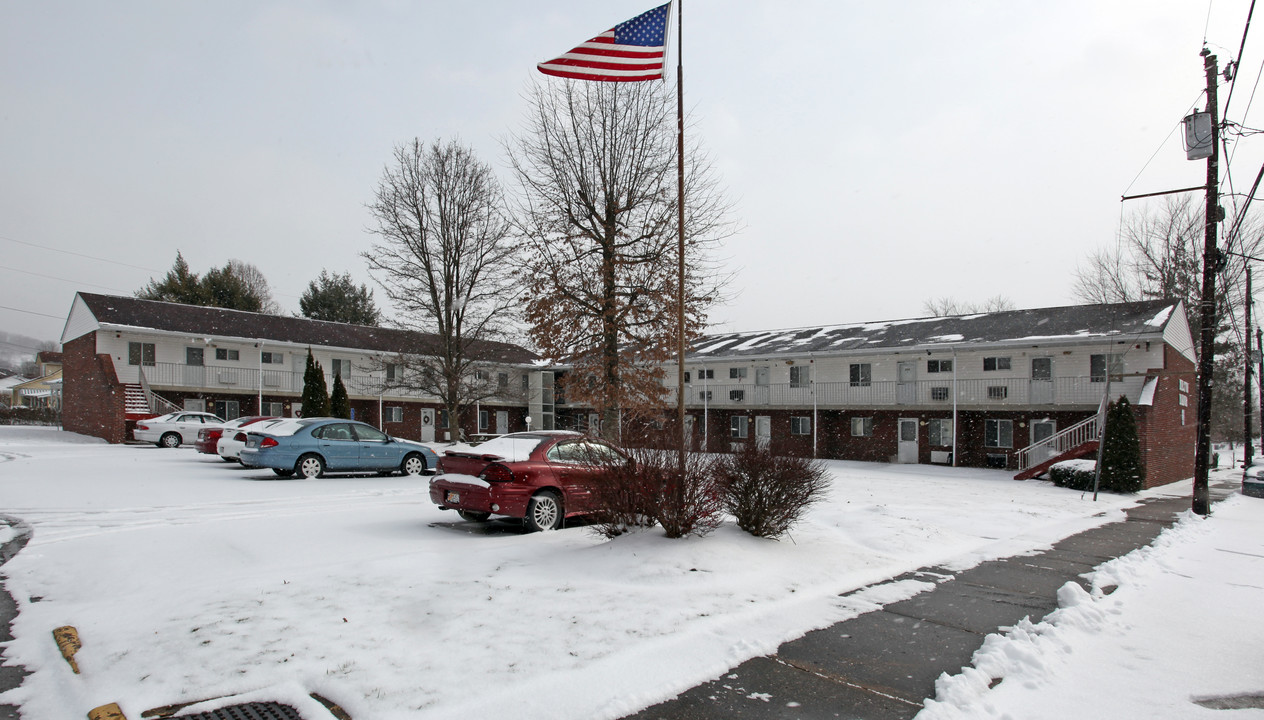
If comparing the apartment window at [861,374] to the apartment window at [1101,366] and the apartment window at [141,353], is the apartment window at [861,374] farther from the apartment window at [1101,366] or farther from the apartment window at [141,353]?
the apartment window at [141,353]

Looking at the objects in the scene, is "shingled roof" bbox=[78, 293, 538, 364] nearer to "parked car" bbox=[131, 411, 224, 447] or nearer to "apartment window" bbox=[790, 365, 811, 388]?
"parked car" bbox=[131, 411, 224, 447]

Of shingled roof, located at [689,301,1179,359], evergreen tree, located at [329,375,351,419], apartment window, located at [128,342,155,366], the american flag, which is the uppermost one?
the american flag

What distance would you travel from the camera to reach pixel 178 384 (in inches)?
1216

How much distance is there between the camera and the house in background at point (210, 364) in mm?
29156

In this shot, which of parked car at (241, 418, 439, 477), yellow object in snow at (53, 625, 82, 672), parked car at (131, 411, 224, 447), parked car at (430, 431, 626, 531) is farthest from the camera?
parked car at (131, 411, 224, 447)

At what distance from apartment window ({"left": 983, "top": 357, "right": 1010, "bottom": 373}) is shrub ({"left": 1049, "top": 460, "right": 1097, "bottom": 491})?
7458mm

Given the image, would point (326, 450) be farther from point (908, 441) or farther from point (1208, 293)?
point (908, 441)

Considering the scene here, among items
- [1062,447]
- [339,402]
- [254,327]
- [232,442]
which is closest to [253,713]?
[232,442]

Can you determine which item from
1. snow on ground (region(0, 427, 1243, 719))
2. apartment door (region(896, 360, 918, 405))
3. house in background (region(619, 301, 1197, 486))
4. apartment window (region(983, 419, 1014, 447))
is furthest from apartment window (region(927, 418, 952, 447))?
snow on ground (region(0, 427, 1243, 719))

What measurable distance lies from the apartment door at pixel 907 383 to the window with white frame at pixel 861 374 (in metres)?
1.37

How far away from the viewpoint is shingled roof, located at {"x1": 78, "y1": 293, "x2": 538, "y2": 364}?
30.7 meters

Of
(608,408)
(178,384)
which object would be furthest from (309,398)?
(608,408)

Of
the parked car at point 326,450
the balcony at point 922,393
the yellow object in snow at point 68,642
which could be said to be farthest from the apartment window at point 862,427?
the yellow object in snow at point 68,642

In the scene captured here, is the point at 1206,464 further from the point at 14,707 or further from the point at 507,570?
the point at 14,707
